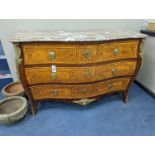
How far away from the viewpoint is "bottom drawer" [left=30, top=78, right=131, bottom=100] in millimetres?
1567

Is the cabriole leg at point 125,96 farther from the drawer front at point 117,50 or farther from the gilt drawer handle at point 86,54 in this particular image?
the gilt drawer handle at point 86,54

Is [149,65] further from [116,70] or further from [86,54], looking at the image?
[86,54]

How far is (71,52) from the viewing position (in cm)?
138

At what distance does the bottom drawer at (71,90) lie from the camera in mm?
1567

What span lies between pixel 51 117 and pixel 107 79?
2.43ft

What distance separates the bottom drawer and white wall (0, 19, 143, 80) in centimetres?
72

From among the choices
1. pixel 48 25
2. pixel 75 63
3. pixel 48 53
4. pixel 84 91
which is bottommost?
pixel 84 91

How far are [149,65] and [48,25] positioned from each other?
138 cm

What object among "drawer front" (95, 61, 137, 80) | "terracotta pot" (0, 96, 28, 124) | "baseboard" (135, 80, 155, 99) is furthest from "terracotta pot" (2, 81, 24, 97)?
"baseboard" (135, 80, 155, 99)

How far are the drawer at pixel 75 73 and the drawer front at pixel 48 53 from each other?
0.08 meters

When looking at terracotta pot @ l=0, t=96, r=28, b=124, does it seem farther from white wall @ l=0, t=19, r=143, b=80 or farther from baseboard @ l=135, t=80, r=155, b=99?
baseboard @ l=135, t=80, r=155, b=99

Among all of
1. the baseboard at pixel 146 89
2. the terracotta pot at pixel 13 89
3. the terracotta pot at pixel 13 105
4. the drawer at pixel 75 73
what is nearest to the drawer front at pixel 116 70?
the drawer at pixel 75 73

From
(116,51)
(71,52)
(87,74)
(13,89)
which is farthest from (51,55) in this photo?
(13,89)
